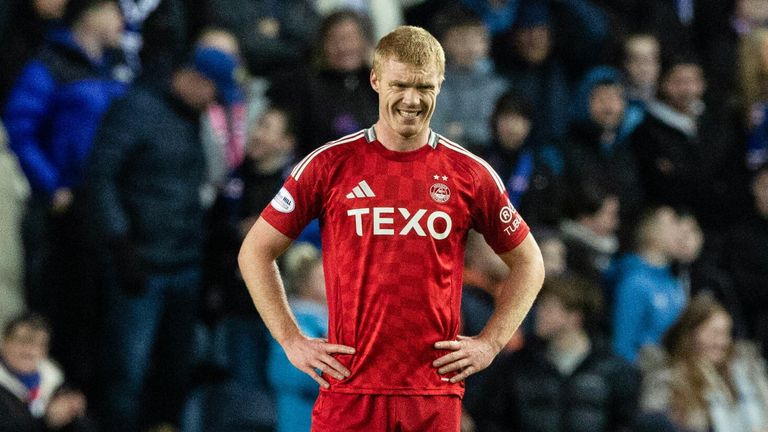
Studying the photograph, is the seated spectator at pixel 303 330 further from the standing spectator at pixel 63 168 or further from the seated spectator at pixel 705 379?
the seated spectator at pixel 705 379

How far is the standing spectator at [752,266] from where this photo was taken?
1135cm

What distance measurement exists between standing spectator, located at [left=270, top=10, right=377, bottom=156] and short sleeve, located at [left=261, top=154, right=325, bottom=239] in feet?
14.6

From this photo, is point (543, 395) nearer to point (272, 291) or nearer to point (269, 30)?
point (269, 30)

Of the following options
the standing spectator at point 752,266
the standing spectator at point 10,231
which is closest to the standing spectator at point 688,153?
the standing spectator at point 752,266

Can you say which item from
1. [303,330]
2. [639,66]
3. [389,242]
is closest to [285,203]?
[389,242]

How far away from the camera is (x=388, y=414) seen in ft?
18.0

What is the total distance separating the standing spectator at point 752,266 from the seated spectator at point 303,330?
12.1 feet

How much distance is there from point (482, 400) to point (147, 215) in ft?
7.38

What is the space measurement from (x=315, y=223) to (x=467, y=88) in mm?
1780

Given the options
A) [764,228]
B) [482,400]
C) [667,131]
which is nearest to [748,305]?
[764,228]

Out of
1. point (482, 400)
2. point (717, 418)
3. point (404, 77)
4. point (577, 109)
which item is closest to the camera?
point (404, 77)

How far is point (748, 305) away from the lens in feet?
37.4

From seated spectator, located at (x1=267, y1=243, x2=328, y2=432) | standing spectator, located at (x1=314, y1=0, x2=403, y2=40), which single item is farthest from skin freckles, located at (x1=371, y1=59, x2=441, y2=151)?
standing spectator, located at (x1=314, y1=0, x2=403, y2=40)

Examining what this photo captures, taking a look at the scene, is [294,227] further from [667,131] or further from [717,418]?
[667,131]
